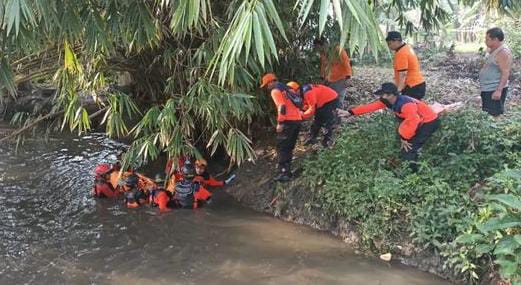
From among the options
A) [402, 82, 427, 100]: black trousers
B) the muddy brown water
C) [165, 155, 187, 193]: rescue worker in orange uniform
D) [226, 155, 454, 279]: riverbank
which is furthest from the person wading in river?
[165, 155, 187, 193]: rescue worker in orange uniform

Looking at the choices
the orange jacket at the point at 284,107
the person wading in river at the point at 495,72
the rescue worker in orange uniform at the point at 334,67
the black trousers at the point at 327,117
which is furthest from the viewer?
the rescue worker in orange uniform at the point at 334,67

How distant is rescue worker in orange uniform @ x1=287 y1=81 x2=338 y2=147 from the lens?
6223 mm

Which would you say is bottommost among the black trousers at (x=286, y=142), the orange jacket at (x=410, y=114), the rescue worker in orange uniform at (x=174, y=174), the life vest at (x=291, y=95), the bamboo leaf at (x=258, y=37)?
the rescue worker in orange uniform at (x=174, y=174)

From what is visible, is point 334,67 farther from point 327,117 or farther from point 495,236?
point 495,236

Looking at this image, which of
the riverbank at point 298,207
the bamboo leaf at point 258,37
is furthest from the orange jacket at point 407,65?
the bamboo leaf at point 258,37

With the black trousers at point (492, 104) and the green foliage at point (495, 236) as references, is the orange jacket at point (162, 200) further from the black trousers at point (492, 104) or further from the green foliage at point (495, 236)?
the black trousers at point (492, 104)

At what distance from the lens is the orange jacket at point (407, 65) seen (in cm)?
606

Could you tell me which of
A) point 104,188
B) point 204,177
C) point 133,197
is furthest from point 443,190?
point 104,188

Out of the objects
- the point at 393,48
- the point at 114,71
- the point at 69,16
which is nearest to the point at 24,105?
the point at 114,71

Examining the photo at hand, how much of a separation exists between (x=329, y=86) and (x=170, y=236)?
2922 mm

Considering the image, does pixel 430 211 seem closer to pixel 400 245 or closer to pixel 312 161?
pixel 400 245

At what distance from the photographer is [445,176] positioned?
510 centimetres

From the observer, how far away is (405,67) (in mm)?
6090

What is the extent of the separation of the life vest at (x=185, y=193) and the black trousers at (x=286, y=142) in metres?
1.10
